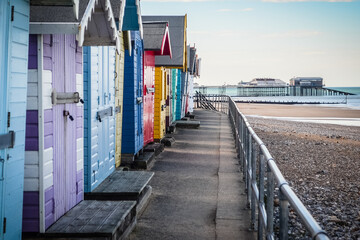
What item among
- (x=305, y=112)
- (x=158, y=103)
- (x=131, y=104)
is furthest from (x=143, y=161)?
(x=305, y=112)

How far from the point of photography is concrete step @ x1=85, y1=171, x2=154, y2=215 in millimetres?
5680

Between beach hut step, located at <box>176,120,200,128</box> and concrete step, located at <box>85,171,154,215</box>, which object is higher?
beach hut step, located at <box>176,120,200,128</box>

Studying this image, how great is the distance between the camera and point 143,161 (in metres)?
8.63

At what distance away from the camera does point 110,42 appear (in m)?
4.88

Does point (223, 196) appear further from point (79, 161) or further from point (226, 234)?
point (79, 161)

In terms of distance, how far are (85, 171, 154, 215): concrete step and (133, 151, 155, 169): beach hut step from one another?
1.85 meters

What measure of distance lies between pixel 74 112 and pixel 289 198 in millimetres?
3032

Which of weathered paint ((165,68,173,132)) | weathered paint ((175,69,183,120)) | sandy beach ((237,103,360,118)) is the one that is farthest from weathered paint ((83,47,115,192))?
sandy beach ((237,103,360,118))

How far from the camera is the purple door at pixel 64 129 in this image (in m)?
4.35

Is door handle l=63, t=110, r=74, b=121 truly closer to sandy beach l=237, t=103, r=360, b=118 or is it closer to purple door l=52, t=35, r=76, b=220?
purple door l=52, t=35, r=76, b=220

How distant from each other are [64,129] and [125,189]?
158cm

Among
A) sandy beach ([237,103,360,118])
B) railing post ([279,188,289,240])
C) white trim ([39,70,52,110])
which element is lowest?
railing post ([279,188,289,240])

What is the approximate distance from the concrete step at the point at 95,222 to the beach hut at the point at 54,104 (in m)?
0.10

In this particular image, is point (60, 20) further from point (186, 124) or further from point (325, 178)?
point (186, 124)
